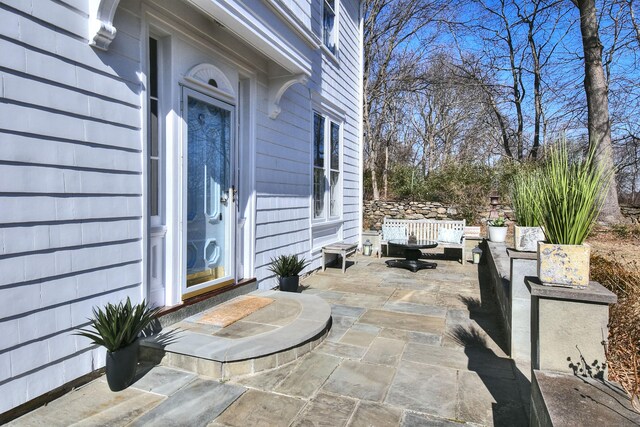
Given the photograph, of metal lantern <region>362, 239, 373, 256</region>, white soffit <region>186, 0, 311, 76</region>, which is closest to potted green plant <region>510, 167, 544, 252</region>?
white soffit <region>186, 0, 311, 76</region>

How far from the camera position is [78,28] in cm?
251

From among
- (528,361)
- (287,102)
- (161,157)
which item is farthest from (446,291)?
(161,157)

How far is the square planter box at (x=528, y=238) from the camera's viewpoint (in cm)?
325

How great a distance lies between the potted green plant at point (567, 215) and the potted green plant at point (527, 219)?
0.52m

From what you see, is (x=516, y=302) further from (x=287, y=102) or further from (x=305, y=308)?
(x=287, y=102)

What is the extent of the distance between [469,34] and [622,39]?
507cm

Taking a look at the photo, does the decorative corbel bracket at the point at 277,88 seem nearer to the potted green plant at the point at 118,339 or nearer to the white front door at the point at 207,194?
the white front door at the point at 207,194

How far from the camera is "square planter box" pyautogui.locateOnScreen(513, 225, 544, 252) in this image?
3.25 m

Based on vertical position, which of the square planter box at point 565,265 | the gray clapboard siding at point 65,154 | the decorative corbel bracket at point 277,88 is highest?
the decorative corbel bracket at point 277,88

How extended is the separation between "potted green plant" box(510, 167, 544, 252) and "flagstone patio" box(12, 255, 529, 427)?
3.06ft

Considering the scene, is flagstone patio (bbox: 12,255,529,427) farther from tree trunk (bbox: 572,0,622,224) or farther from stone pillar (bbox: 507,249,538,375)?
tree trunk (bbox: 572,0,622,224)

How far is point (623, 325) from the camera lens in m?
2.81

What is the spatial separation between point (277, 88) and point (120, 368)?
11.6ft

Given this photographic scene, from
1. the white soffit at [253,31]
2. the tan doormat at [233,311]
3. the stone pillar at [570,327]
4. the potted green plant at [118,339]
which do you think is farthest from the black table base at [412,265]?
the potted green plant at [118,339]
